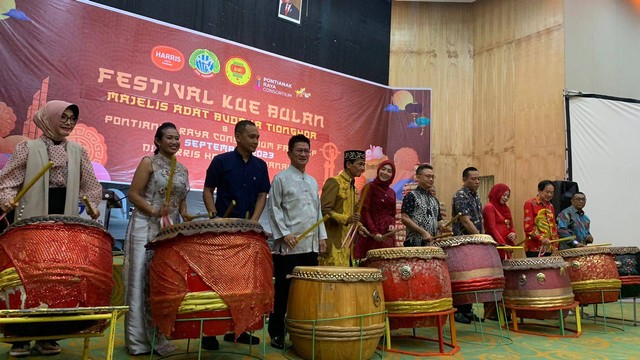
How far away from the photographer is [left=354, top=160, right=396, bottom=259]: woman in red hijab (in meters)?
3.83

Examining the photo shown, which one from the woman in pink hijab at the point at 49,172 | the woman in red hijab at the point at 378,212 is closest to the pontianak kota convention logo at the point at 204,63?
the woman in red hijab at the point at 378,212

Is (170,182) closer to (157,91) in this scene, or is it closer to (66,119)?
(66,119)

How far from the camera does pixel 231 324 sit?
219 cm

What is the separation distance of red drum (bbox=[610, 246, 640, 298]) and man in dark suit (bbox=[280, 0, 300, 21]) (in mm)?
5314

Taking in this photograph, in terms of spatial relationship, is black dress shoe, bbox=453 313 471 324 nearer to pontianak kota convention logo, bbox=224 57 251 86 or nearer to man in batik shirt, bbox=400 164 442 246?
man in batik shirt, bbox=400 164 442 246

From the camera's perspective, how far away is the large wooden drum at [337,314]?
2.52m

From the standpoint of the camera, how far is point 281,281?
10.4ft

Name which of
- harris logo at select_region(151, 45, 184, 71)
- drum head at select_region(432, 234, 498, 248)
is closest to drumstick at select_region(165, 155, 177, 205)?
drum head at select_region(432, 234, 498, 248)

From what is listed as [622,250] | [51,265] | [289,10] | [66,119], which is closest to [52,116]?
[66,119]

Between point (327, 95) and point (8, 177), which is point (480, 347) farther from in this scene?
point (327, 95)

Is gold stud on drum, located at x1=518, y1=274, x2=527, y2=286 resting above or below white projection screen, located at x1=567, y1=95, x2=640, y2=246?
below

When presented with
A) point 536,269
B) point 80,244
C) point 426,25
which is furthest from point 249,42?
point 80,244

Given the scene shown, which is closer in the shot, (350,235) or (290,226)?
(290,226)

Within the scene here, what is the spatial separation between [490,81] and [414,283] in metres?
6.82
